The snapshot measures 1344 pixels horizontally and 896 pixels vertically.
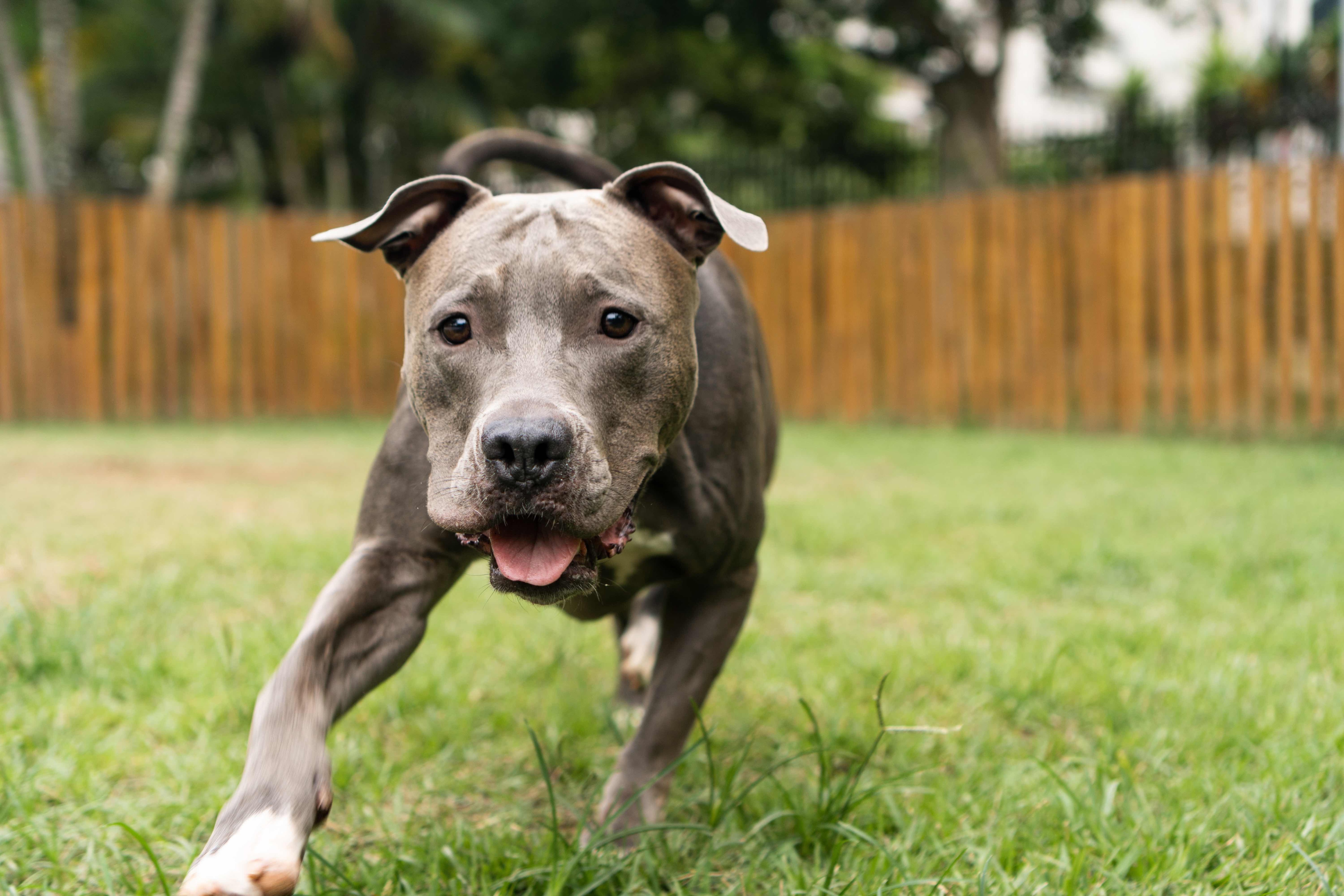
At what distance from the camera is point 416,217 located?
2.47 meters

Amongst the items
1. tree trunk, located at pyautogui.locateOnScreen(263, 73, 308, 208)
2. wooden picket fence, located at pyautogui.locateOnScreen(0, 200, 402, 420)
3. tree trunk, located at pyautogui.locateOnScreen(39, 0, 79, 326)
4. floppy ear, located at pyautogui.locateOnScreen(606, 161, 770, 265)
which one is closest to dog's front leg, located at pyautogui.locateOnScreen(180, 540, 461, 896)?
floppy ear, located at pyautogui.locateOnScreen(606, 161, 770, 265)

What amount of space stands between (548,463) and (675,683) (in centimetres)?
87

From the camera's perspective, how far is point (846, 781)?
232 centimetres

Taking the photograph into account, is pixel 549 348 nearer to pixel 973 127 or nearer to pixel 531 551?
pixel 531 551

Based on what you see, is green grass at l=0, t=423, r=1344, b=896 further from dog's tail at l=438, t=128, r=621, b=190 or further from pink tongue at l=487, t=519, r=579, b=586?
dog's tail at l=438, t=128, r=621, b=190

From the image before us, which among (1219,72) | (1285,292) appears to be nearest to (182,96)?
(1285,292)

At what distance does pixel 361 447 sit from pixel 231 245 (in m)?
3.88

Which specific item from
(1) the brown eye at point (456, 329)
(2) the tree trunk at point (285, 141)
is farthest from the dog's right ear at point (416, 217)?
(2) the tree trunk at point (285, 141)

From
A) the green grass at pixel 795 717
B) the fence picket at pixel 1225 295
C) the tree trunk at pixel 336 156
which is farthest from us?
the tree trunk at pixel 336 156

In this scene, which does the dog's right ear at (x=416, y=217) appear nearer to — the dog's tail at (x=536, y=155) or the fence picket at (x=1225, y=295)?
the dog's tail at (x=536, y=155)

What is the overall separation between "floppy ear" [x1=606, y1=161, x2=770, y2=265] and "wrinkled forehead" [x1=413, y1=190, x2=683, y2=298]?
2.3 inches

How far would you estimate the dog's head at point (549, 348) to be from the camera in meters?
1.94

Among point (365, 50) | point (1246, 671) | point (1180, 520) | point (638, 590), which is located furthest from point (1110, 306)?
point (365, 50)

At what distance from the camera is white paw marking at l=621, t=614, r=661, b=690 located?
3266 millimetres
